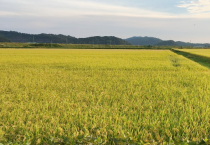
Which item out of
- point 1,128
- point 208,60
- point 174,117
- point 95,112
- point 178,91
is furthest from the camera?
point 208,60

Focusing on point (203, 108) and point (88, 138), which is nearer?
point (88, 138)

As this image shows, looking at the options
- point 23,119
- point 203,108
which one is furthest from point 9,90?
point 203,108

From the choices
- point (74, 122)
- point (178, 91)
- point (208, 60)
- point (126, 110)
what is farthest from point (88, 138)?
point (208, 60)

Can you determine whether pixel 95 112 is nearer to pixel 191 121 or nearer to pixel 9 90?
pixel 191 121

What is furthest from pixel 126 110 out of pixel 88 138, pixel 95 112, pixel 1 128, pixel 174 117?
pixel 1 128

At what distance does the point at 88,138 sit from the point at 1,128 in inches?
54.9

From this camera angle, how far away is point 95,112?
3.54 meters

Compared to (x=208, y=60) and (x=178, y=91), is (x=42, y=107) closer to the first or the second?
(x=178, y=91)

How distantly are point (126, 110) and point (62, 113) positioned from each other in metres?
1.20

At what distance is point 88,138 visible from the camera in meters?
2.34

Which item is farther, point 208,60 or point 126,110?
point 208,60

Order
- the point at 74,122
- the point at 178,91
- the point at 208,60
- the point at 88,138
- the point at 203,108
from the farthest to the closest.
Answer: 1. the point at 208,60
2. the point at 178,91
3. the point at 203,108
4. the point at 74,122
5. the point at 88,138

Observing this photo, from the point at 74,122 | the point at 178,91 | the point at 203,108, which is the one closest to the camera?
the point at 74,122

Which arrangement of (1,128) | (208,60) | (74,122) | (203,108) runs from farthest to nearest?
(208,60), (203,108), (74,122), (1,128)
